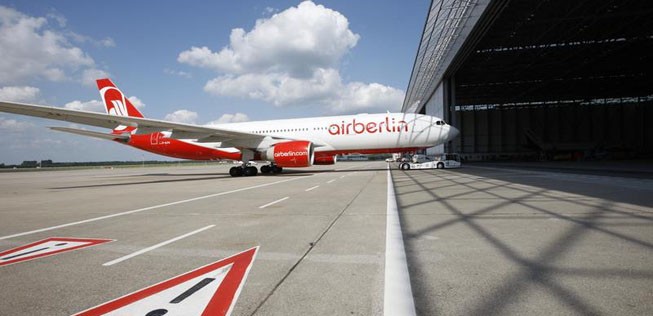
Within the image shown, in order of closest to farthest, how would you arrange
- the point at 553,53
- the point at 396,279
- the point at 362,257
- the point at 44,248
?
the point at 396,279 → the point at 362,257 → the point at 44,248 → the point at 553,53

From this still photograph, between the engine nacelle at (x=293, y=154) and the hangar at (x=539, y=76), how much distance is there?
46.2 feet

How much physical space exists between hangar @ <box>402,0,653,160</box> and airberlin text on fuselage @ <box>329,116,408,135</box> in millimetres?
9294

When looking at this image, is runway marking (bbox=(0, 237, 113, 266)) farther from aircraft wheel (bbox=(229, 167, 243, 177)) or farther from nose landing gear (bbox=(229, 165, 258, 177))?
aircraft wheel (bbox=(229, 167, 243, 177))

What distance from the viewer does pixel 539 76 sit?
4259 centimetres

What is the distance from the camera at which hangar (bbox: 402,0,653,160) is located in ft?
79.5

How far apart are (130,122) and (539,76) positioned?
157ft

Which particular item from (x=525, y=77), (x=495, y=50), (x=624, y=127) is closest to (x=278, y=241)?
(x=495, y=50)

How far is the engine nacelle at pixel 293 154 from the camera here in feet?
55.6

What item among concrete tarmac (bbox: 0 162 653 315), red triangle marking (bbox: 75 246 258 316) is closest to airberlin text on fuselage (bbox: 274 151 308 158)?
concrete tarmac (bbox: 0 162 653 315)

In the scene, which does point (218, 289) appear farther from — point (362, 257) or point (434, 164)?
point (434, 164)

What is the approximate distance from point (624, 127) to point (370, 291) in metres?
76.0

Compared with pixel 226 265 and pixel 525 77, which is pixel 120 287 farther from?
pixel 525 77

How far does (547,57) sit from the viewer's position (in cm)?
3497

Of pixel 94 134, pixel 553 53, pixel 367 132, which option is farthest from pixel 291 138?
pixel 553 53
